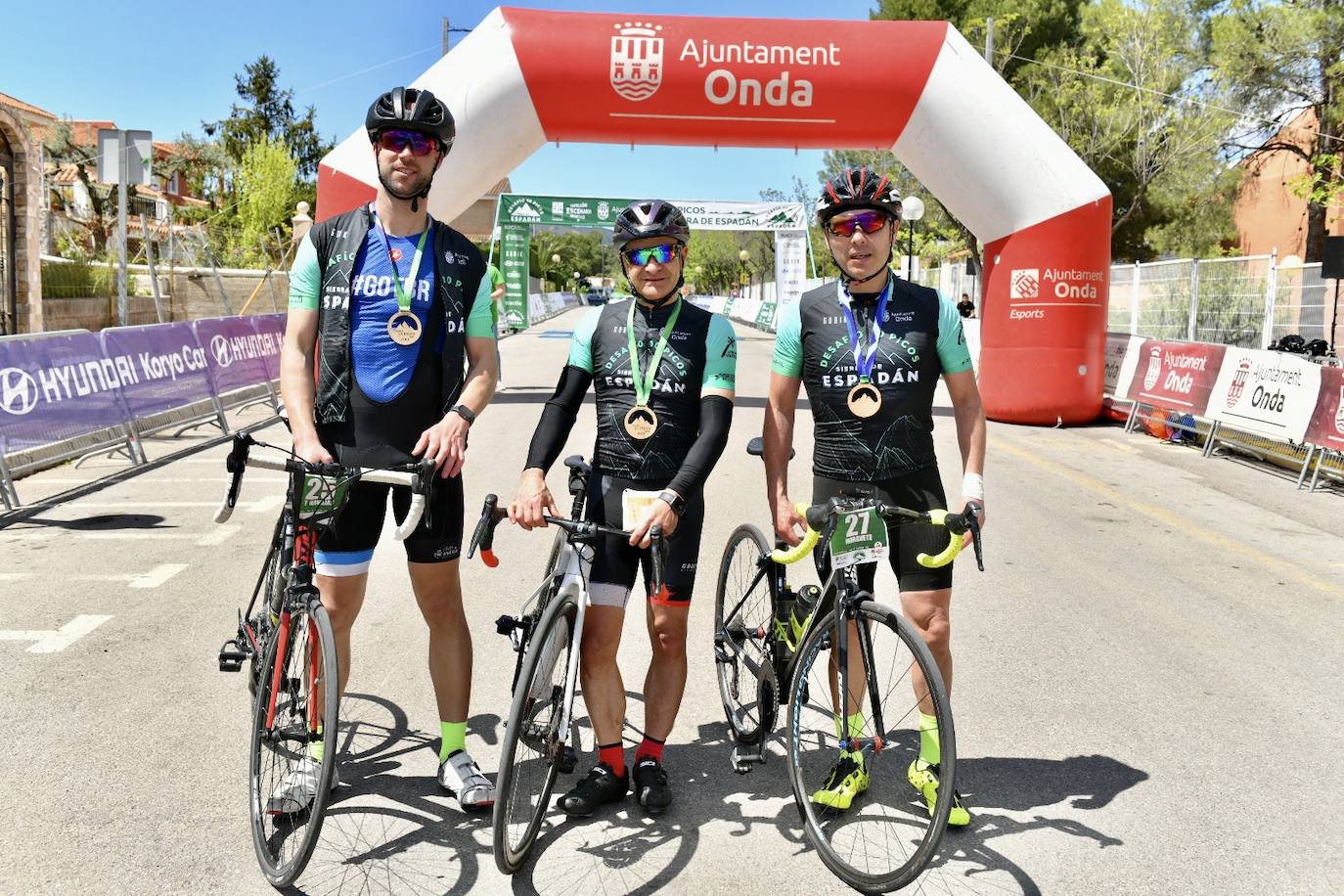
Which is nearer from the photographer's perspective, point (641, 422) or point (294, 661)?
point (294, 661)

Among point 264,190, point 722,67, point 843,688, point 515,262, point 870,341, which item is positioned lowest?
point 843,688

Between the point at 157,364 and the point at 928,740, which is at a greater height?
the point at 157,364

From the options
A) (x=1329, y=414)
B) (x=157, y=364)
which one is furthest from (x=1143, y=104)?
(x=157, y=364)

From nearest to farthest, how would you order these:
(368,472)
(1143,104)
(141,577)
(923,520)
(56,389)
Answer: (368,472) < (923,520) < (141,577) < (56,389) < (1143,104)

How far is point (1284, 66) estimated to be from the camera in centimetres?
2656

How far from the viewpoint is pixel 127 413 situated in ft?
36.3

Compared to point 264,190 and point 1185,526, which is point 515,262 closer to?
point 1185,526

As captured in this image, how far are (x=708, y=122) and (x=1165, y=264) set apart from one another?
913cm

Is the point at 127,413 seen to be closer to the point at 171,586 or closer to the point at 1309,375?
the point at 171,586

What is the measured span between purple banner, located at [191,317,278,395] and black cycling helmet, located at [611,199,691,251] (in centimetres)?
1061

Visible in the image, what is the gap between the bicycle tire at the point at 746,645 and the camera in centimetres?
418

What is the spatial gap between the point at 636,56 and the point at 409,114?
1016 centimetres

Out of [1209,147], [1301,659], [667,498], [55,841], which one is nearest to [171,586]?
[55,841]

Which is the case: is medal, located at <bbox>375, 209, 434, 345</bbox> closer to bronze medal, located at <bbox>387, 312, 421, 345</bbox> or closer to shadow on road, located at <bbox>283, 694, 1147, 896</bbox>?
bronze medal, located at <bbox>387, 312, 421, 345</bbox>
